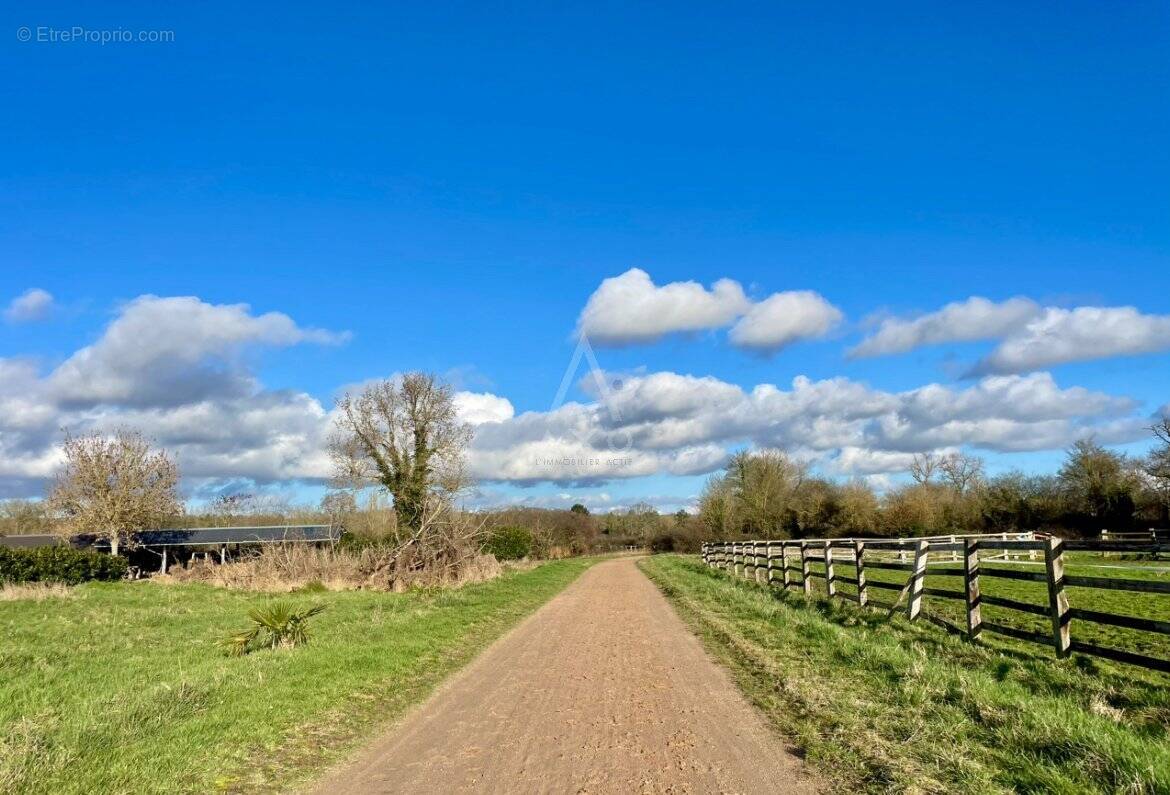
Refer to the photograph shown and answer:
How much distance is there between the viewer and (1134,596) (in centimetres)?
1939

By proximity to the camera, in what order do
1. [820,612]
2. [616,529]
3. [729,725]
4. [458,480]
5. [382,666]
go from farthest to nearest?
[616,529] < [458,480] < [820,612] < [382,666] < [729,725]

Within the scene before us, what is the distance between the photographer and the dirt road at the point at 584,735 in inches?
219

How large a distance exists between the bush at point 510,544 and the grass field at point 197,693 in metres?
31.3

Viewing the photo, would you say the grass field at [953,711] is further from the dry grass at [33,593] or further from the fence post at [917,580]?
the dry grass at [33,593]

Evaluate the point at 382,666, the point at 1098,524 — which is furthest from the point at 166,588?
the point at 1098,524

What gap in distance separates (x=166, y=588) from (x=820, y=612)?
25.2 meters

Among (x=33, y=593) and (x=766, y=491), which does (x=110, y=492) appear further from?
(x=766, y=491)

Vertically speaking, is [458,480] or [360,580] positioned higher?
[458,480]

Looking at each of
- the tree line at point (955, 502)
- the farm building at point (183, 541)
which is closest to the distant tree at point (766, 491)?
the tree line at point (955, 502)

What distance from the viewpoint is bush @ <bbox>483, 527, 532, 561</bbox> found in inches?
1965

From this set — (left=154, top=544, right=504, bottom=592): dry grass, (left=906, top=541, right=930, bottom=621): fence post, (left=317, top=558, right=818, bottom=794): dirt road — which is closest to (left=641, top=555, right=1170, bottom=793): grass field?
(left=317, top=558, right=818, bottom=794): dirt road

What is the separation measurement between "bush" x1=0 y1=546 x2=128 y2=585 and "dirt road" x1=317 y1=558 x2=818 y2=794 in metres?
28.8

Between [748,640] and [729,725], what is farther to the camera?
[748,640]

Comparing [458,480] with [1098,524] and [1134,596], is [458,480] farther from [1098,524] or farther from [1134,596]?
[1098,524]
